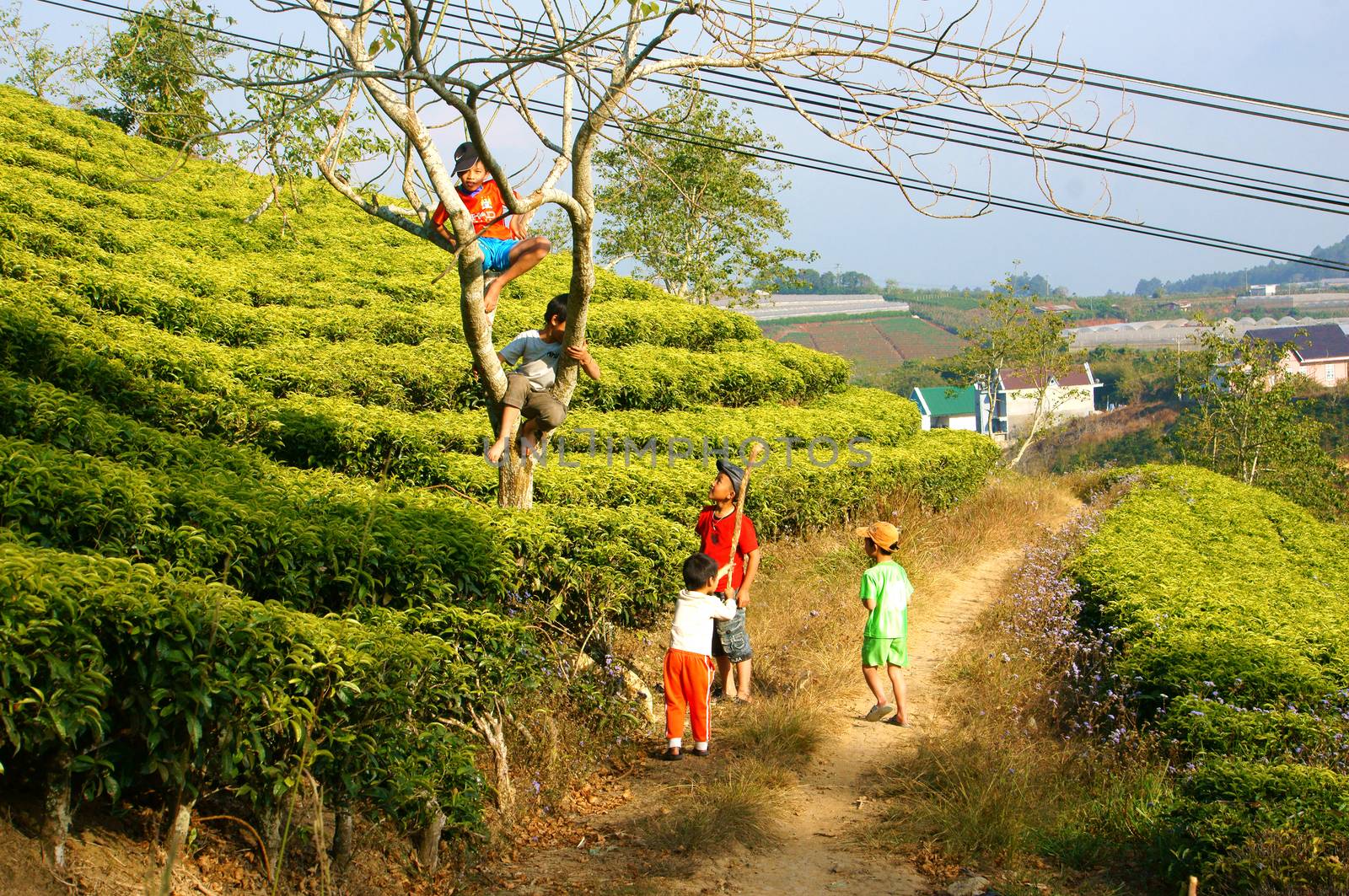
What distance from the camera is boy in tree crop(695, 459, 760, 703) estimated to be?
695cm

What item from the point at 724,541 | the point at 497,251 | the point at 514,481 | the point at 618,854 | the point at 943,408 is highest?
the point at 943,408

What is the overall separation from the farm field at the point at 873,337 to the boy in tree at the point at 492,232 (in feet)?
223

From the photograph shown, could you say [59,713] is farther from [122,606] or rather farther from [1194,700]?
[1194,700]

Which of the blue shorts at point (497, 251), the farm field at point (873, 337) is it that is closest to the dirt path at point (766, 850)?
the blue shorts at point (497, 251)

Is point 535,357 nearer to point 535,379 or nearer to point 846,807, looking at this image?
point 535,379

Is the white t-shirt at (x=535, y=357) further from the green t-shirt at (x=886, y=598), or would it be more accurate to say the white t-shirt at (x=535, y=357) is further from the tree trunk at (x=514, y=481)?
the green t-shirt at (x=886, y=598)

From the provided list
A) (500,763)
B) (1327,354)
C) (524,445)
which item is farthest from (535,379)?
(1327,354)

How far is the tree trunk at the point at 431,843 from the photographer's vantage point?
14.8ft

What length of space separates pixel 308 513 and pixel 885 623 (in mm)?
3715

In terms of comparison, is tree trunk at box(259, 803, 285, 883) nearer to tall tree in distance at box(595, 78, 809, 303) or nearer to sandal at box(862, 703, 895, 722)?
sandal at box(862, 703, 895, 722)

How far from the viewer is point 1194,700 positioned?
600 centimetres

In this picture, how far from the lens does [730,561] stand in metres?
6.96

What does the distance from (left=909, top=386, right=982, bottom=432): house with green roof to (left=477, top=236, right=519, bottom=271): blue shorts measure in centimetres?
5057

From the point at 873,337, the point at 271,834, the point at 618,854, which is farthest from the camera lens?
the point at 873,337
